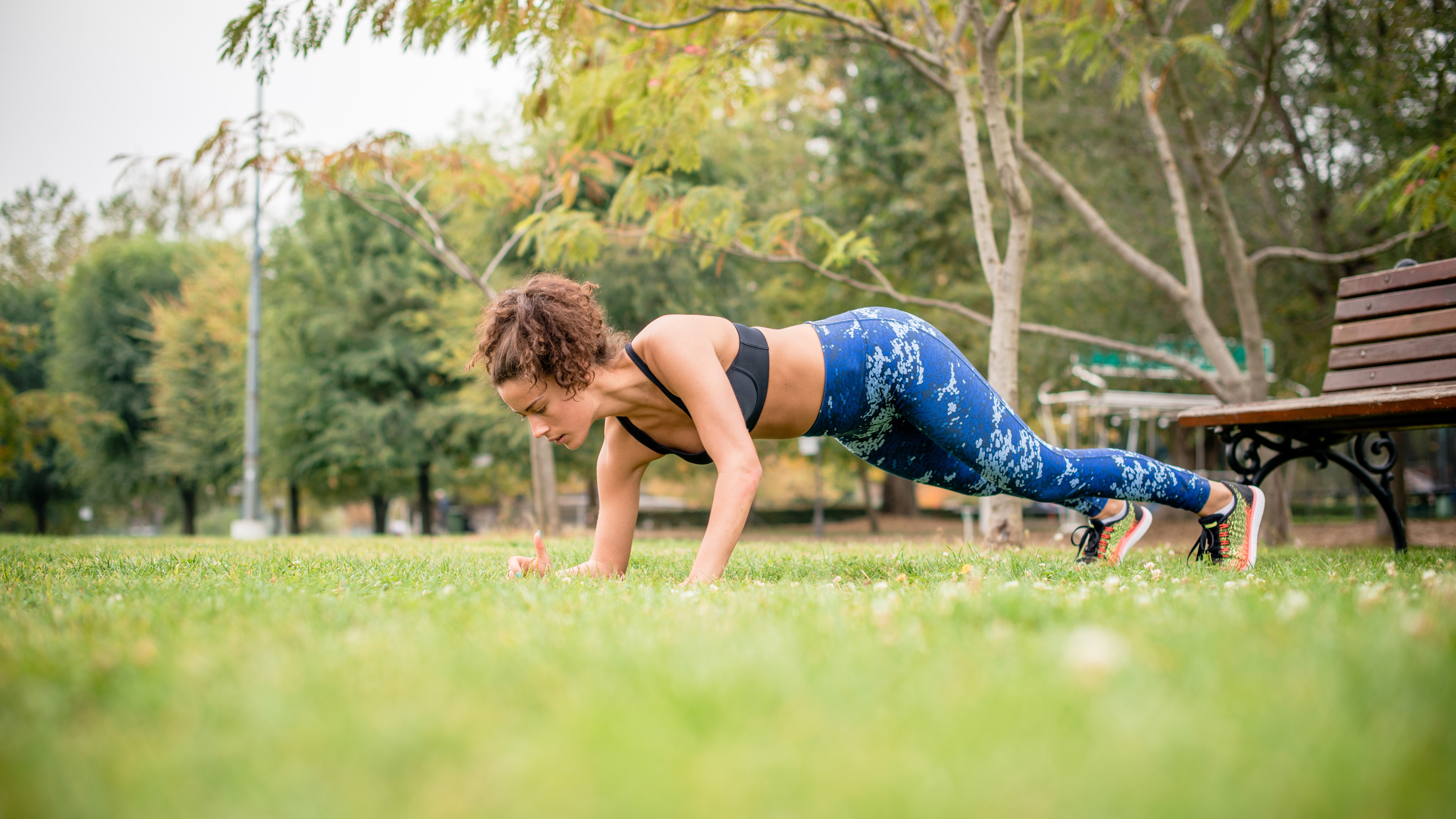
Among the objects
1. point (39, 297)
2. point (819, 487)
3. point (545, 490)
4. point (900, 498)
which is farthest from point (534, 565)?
point (39, 297)

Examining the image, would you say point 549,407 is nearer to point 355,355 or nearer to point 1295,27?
point 1295,27

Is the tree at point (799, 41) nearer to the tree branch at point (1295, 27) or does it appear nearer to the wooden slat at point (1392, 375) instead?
the tree branch at point (1295, 27)

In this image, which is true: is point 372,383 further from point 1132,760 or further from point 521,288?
point 1132,760

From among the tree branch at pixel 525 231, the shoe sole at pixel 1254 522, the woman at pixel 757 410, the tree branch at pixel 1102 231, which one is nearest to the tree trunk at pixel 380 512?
the tree branch at pixel 525 231

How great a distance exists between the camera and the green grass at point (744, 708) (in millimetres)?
1059

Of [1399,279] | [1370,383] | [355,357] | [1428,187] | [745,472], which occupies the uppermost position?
[355,357]

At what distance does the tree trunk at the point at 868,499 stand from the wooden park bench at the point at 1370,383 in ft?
52.7

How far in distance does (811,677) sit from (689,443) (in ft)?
7.55

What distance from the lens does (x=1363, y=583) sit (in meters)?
2.80

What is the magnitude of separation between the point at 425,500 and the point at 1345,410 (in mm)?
22552

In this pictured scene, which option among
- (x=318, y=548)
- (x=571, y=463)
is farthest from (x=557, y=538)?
(x=571, y=463)

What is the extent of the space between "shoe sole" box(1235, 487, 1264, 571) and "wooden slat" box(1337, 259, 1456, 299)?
224cm

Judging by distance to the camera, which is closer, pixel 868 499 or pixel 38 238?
pixel 868 499

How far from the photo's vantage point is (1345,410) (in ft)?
13.2
